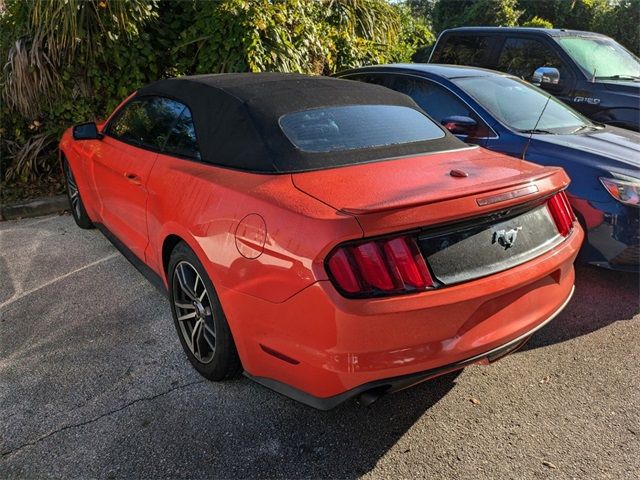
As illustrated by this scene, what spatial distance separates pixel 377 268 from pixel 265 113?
118 centimetres

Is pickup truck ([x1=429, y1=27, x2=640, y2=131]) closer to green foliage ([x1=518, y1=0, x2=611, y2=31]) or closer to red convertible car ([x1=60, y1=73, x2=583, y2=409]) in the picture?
red convertible car ([x1=60, y1=73, x2=583, y2=409])

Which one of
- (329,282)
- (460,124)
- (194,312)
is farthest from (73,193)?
(329,282)

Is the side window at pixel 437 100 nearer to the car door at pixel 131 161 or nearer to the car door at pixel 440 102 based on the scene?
the car door at pixel 440 102

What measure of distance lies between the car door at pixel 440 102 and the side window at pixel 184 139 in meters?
2.15

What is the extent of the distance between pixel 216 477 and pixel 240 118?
67.5 inches

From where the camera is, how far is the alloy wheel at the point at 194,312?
2.61 meters

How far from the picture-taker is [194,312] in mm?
2725

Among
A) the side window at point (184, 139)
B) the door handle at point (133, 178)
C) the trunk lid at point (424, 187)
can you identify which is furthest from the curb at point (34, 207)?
the trunk lid at point (424, 187)

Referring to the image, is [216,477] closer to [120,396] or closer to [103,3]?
[120,396]

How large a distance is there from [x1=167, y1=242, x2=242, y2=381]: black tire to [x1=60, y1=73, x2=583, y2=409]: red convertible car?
0.4 inches

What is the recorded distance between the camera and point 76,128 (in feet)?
13.3

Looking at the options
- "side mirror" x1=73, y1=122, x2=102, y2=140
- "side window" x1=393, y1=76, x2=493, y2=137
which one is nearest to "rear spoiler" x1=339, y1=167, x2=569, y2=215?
"side window" x1=393, y1=76, x2=493, y2=137

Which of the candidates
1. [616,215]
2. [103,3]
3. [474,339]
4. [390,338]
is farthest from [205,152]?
[103,3]

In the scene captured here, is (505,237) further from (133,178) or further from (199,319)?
(133,178)
